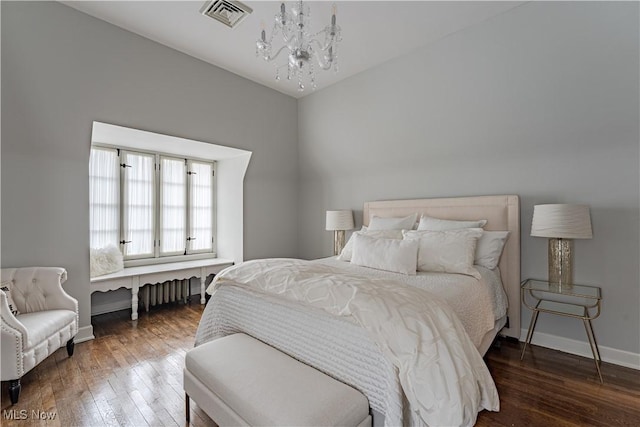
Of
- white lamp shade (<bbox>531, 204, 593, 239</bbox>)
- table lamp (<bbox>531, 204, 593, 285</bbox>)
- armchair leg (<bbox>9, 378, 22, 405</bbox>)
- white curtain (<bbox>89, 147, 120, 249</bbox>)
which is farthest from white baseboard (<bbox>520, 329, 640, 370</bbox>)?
white curtain (<bbox>89, 147, 120, 249</bbox>)

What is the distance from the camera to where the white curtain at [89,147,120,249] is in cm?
353

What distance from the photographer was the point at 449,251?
252 cm

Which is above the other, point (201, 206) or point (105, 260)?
point (201, 206)

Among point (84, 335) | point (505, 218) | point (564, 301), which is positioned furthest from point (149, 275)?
point (564, 301)

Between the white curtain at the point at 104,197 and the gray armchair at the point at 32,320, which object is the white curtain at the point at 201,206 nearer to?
the white curtain at the point at 104,197

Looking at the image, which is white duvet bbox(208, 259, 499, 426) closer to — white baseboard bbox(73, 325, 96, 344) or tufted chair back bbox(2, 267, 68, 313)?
tufted chair back bbox(2, 267, 68, 313)

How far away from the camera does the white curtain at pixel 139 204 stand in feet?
12.6

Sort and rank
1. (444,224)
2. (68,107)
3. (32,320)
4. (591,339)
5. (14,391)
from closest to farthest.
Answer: (14,391), (32,320), (591,339), (68,107), (444,224)

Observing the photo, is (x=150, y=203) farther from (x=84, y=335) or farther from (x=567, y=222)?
(x=567, y=222)

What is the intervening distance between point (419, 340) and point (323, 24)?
9.61ft

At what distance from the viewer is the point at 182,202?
4.39 m

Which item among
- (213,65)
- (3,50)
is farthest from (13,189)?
(213,65)

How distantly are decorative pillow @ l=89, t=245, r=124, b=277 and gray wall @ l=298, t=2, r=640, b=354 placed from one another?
333cm

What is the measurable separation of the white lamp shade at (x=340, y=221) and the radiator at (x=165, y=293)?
7.23ft
